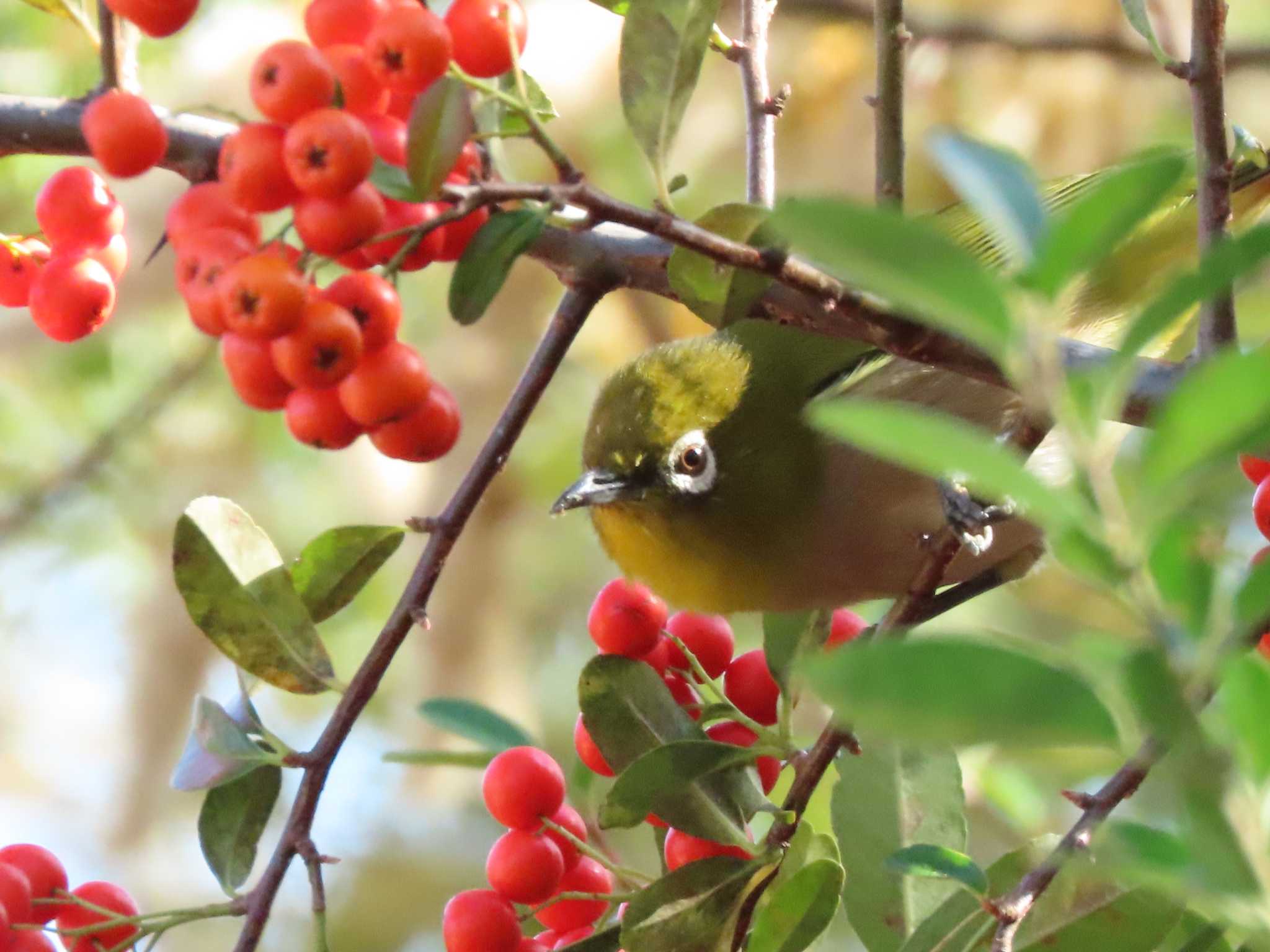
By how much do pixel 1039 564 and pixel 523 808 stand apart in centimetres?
142

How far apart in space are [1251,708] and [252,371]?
95 centimetres

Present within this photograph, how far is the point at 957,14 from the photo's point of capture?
184 inches

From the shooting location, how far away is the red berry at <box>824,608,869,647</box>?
2035 mm

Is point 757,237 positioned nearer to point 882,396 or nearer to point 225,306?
point 225,306

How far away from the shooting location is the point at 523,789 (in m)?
1.69

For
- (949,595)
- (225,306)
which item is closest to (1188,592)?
(225,306)

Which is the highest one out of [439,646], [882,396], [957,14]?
[957,14]

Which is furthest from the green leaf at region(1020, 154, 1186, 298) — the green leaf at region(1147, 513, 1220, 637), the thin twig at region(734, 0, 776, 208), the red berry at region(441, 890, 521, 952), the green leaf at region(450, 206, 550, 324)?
the thin twig at region(734, 0, 776, 208)

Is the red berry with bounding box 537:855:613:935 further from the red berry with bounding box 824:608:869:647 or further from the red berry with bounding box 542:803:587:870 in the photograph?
the red berry with bounding box 824:608:869:647

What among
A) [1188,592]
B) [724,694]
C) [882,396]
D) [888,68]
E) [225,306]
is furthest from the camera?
[882,396]

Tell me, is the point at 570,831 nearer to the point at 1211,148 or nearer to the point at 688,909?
the point at 688,909

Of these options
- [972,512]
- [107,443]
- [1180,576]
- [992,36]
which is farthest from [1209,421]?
[107,443]

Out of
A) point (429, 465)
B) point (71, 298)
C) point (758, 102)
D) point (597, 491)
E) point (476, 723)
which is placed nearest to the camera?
point (71, 298)

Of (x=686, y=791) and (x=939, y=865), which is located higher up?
(x=686, y=791)
